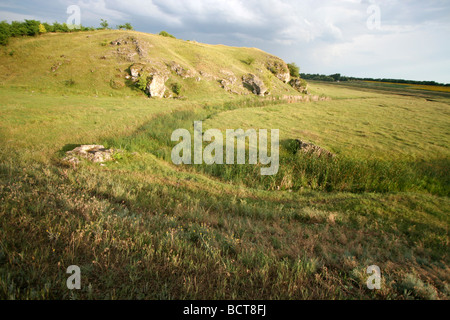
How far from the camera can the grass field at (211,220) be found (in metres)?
3.75

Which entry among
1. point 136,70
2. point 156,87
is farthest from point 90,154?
point 136,70

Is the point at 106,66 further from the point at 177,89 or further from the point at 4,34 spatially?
the point at 4,34

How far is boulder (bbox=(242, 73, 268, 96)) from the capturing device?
55688 mm

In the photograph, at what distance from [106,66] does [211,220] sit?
49.6 m

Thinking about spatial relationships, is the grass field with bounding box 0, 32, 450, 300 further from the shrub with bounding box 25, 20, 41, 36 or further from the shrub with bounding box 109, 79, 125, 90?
the shrub with bounding box 25, 20, 41, 36

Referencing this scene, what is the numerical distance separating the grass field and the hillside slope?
857 inches

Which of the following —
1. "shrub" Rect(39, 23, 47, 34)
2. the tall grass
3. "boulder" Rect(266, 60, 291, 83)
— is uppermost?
"shrub" Rect(39, 23, 47, 34)

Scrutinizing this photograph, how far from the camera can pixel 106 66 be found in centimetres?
4356

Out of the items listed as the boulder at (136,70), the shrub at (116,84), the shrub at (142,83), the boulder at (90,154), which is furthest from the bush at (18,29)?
the boulder at (90,154)

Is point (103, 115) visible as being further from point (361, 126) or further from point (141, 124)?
point (361, 126)

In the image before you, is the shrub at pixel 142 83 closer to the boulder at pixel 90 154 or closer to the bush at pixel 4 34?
the boulder at pixel 90 154

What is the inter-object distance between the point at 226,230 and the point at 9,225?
5348 mm

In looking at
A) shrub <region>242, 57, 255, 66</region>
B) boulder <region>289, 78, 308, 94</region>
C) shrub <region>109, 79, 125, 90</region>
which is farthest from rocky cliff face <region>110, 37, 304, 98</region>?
boulder <region>289, 78, 308, 94</region>

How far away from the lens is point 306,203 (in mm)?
A: 9836
